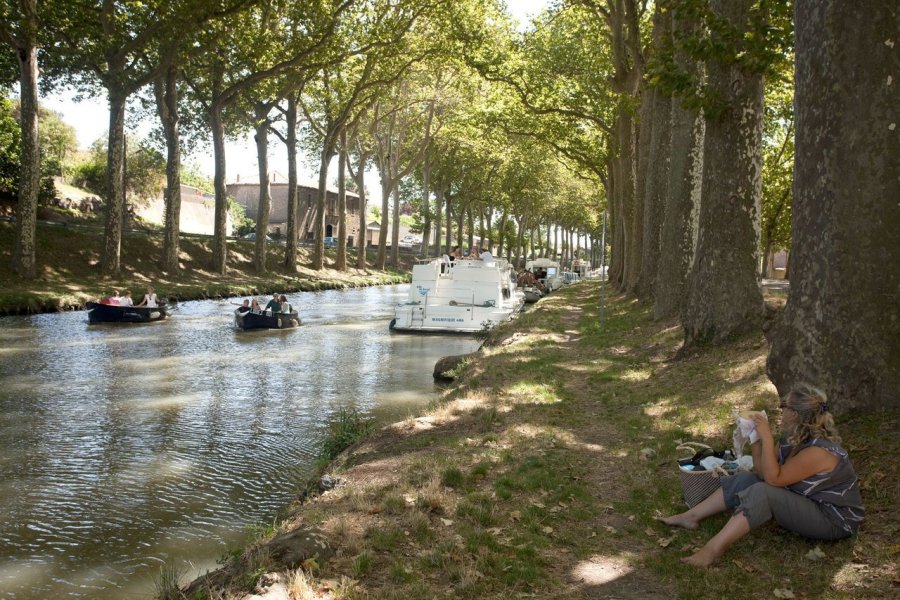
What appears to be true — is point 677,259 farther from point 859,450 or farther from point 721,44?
point 859,450

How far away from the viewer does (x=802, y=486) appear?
5.33 m

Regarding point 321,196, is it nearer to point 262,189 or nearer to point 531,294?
point 262,189

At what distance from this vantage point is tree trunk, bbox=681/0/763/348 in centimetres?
1162

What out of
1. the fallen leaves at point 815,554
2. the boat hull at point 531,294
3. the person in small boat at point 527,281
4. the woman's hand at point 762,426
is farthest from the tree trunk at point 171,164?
the fallen leaves at point 815,554

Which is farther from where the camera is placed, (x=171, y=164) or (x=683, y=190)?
(x=171, y=164)

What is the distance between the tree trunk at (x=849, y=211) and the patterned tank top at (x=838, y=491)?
4.89 ft

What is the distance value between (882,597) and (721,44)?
7.76m

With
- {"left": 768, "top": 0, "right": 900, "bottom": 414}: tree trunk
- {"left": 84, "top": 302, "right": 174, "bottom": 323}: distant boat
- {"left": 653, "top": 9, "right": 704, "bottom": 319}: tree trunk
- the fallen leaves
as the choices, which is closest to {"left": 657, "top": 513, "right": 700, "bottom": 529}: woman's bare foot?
the fallen leaves

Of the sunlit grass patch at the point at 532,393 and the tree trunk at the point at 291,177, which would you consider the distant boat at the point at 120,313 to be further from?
the tree trunk at the point at 291,177

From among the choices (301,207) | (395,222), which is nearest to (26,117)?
(395,222)

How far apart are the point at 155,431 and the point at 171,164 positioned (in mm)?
26646

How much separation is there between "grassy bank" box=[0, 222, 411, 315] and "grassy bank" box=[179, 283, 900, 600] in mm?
22046

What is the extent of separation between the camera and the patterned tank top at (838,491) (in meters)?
5.21

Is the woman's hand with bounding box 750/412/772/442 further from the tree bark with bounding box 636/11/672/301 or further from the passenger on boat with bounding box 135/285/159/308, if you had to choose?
the passenger on boat with bounding box 135/285/159/308
